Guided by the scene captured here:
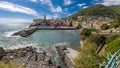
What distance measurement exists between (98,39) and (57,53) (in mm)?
7275

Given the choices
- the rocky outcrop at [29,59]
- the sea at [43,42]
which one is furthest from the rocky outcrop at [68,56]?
the rocky outcrop at [29,59]

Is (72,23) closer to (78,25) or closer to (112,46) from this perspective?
(78,25)

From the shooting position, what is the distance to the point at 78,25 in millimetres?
115125

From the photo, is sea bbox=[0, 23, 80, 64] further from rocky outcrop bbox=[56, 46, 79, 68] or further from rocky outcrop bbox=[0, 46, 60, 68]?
rocky outcrop bbox=[0, 46, 60, 68]

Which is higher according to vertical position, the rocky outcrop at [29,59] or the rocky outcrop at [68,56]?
the rocky outcrop at [29,59]

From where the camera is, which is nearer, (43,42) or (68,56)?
(68,56)

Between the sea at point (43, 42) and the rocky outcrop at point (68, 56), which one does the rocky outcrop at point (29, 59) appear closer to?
the rocky outcrop at point (68, 56)

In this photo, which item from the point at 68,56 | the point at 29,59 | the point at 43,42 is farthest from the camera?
the point at 43,42

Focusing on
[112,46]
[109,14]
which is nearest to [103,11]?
[109,14]

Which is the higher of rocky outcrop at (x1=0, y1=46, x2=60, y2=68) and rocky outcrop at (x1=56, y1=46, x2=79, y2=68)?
rocky outcrop at (x1=0, y1=46, x2=60, y2=68)

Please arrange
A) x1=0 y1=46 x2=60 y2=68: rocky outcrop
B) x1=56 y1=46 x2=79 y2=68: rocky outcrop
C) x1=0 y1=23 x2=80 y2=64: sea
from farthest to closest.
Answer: x1=0 y1=23 x2=80 y2=64: sea → x1=56 y1=46 x2=79 y2=68: rocky outcrop → x1=0 y1=46 x2=60 y2=68: rocky outcrop

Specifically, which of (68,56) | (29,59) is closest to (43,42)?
(68,56)

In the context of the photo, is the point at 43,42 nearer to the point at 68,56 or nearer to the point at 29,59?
the point at 68,56

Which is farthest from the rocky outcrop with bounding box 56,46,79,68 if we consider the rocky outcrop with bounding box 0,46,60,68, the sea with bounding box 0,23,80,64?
the rocky outcrop with bounding box 0,46,60,68
